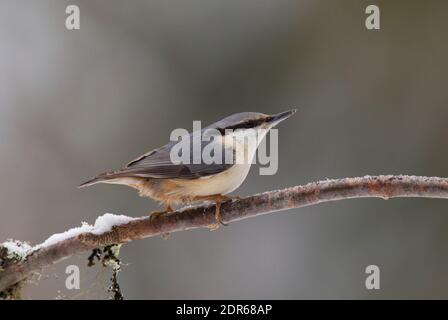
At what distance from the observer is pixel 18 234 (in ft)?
15.9

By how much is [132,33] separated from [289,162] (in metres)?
1.84

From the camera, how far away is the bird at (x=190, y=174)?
2.85 meters

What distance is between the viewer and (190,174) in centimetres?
290

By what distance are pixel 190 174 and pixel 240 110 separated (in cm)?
214

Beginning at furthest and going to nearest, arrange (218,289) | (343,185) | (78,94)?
1. (78,94)
2. (218,289)
3. (343,185)

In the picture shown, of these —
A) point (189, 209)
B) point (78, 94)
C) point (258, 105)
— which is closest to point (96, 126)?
point (78, 94)

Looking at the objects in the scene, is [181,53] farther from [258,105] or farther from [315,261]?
[315,261]

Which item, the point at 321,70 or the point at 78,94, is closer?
the point at 321,70

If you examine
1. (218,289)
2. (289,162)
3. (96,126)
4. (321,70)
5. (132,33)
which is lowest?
(218,289)

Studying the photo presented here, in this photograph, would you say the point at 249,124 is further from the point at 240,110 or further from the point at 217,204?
the point at 240,110

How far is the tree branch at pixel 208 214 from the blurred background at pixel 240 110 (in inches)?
76.9

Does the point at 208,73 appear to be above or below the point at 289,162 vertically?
above

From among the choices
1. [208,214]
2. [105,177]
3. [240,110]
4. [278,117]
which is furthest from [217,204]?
[240,110]

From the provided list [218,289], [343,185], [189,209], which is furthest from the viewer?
Result: [218,289]
